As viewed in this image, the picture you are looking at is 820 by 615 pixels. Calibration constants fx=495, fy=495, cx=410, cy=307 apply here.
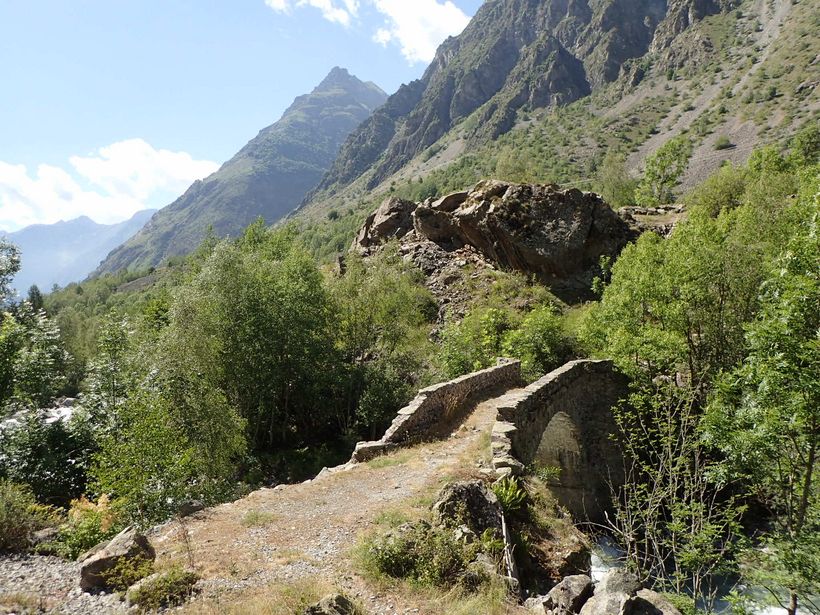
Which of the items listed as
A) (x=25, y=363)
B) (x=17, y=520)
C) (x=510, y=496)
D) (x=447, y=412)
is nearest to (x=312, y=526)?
(x=510, y=496)

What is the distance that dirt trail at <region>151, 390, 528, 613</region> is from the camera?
7.52 metres

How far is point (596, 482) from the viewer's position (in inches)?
862

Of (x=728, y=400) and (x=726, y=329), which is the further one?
(x=726, y=329)

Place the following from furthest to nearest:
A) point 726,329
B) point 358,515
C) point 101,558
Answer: point 726,329 < point 358,515 < point 101,558

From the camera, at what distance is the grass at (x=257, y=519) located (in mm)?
9743

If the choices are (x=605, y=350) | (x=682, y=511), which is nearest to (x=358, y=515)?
(x=682, y=511)

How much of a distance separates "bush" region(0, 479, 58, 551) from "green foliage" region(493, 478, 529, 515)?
9.62m

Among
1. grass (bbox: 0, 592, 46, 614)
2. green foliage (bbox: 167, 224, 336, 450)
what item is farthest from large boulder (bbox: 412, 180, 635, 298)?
grass (bbox: 0, 592, 46, 614)

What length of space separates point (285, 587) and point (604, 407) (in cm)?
1627

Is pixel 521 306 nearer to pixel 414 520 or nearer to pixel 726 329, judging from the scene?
pixel 726 329

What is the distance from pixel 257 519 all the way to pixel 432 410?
7.09 meters

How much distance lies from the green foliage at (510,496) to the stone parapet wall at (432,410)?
14.1ft

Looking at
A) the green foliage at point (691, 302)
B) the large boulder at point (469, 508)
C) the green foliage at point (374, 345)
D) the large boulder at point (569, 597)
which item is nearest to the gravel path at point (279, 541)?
the large boulder at point (469, 508)

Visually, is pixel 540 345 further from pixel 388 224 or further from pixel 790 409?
pixel 388 224
